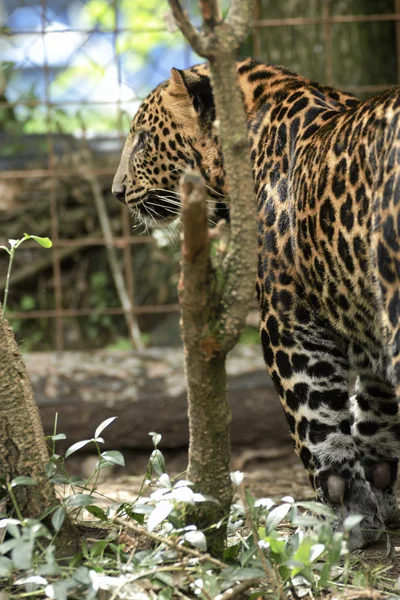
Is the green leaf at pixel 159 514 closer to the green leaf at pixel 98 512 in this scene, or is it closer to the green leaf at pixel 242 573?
the green leaf at pixel 242 573

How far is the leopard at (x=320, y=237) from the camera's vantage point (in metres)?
3.11

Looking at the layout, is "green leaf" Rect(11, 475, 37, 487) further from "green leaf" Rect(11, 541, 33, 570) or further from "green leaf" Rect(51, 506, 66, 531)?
"green leaf" Rect(11, 541, 33, 570)

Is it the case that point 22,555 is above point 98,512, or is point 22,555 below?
above

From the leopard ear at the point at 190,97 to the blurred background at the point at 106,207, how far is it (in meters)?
0.76

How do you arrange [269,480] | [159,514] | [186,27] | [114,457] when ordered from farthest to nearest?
1. [269,480]
2. [114,457]
3. [159,514]
4. [186,27]

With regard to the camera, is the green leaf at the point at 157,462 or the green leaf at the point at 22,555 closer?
the green leaf at the point at 22,555

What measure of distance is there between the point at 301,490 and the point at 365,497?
1.38 m

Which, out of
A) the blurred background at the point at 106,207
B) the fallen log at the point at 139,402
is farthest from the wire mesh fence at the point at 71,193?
the fallen log at the point at 139,402

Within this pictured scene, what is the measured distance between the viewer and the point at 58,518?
8.95 feet

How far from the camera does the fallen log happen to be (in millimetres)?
6125

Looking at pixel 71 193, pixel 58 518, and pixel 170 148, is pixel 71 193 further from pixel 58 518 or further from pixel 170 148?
pixel 58 518

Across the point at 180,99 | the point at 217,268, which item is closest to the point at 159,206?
the point at 180,99

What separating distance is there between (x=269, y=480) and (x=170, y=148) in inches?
94.0

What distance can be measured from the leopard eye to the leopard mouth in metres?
0.25
